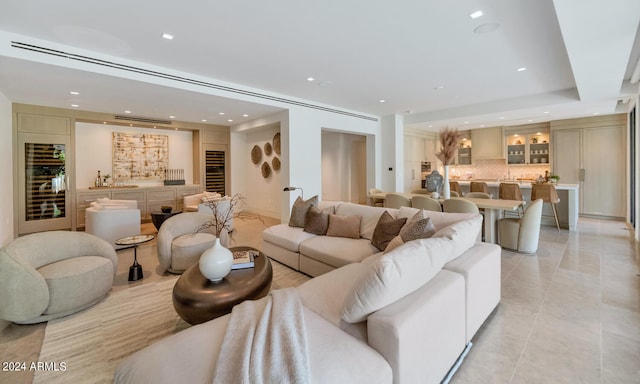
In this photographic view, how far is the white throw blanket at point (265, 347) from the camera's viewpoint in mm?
1140

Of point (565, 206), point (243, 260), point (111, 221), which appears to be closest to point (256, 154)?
point (111, 221)

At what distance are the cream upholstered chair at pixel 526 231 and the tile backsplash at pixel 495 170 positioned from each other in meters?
4.88

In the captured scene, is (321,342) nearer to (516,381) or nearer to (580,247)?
(516,381)

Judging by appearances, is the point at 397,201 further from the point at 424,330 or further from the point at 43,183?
the point at 43,183

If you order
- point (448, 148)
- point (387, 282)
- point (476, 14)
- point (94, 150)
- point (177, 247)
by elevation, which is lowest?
point (177, 247)

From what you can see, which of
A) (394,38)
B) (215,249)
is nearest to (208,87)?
(394,38)

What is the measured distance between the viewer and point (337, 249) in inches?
125

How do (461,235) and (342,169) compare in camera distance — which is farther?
(342,169)

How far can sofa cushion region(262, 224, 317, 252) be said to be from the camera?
3.62 metres

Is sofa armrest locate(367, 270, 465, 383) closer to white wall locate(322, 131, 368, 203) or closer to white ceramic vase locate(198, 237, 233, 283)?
white ceramic vase locate(198, 237, 233, 283)

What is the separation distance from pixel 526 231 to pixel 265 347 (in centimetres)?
444

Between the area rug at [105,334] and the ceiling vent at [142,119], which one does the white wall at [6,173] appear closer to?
the ceiling vent at [142,119]

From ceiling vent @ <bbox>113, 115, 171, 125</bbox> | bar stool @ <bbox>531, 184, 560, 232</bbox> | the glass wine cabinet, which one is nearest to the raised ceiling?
ceiling vent @ <bbox>113, 115, 171, 125</bbox>

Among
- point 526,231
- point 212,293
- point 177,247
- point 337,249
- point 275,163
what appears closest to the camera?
point 212,293
